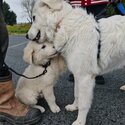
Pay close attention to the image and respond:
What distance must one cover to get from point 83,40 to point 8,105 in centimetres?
115

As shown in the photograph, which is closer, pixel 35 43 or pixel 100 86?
pixel 35 43

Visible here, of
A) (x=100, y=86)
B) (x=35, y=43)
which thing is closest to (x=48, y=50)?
(x=35, y=43)

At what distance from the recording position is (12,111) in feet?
13.0

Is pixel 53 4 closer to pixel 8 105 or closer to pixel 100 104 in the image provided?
pixel 8 105

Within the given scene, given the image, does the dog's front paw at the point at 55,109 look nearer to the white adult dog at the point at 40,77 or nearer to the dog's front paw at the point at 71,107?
the white adult dog at the point at 40,77

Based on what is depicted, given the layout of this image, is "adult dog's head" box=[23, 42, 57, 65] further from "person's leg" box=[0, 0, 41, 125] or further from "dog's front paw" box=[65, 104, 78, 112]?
"dog's front paw" box=[65, 104, 78, 112]

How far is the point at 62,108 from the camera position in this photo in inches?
177

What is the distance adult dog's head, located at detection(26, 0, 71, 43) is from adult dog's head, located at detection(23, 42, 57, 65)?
0.38 ft

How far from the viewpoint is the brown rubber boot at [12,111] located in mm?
3906

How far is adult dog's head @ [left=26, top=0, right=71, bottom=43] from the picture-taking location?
13.0ft

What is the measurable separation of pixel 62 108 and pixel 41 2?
1400mm

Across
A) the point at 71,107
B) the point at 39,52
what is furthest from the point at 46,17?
the point at 71,107

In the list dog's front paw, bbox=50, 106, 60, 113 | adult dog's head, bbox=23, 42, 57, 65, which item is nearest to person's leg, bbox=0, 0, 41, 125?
dog's front paw, bbox=50, 106, 60, 113

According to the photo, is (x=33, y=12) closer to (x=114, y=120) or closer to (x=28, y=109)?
(x=28, y=109)
